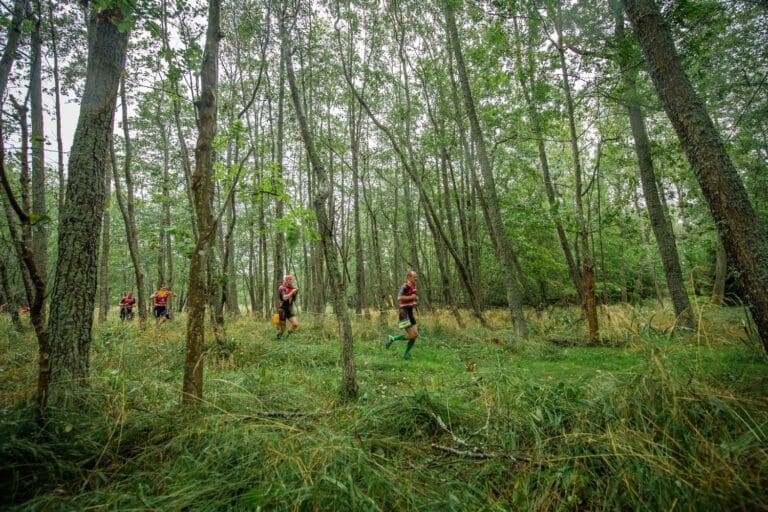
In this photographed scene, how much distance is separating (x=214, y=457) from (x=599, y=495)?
2.24 meters

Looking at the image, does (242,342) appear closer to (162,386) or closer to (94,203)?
(162,386)

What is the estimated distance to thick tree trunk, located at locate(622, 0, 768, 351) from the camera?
2.74m

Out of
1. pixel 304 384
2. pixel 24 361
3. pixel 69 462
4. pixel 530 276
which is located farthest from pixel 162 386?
pixel 530 276

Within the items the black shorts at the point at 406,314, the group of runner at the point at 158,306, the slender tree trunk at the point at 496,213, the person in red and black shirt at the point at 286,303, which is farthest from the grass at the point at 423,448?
the group of runner at the point at 158,306

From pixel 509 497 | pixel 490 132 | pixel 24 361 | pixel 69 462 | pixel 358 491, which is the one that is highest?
pixel 490 132

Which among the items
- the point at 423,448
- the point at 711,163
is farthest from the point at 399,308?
the point at 711,163

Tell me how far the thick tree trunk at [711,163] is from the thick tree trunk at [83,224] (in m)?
5.09

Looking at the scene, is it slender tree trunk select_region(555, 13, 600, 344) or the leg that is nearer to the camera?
the leg

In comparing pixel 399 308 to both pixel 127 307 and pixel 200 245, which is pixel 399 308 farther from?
pixel 127 307

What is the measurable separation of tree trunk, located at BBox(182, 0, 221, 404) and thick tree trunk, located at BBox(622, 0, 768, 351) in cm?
443

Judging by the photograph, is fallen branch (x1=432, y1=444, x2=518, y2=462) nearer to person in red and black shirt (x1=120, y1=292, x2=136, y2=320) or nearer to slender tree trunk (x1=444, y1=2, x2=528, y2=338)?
slender tree trunk (x1=444, y1=2, x2=528, y2=338)

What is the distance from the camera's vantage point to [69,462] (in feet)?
6.43

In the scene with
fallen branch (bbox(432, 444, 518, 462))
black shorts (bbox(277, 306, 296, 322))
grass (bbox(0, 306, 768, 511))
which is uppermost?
black shorts (bbox(277, 306, 296, 322))

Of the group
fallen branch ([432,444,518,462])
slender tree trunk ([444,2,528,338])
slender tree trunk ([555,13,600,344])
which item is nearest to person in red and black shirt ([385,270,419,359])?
slender tree trunk ([444,2,528,338])
